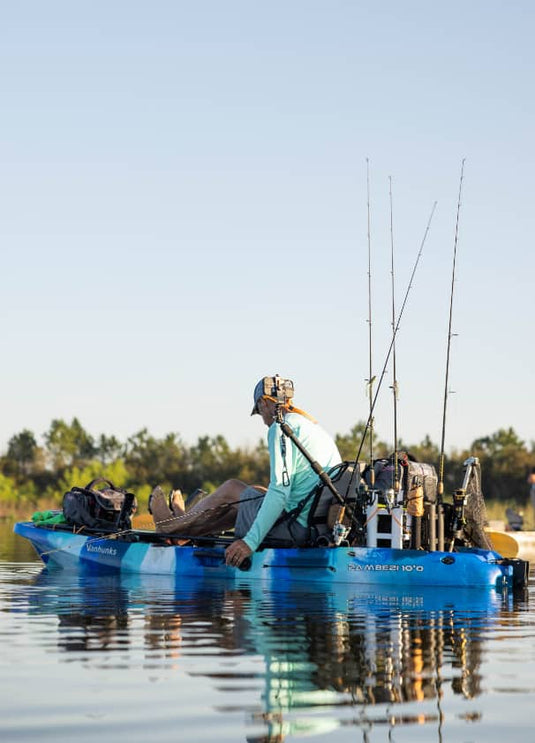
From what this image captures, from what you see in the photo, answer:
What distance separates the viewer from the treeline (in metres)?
50.2

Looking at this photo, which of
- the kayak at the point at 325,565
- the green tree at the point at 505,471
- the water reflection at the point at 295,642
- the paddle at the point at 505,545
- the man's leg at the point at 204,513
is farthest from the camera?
the green tree at the point at 505,471

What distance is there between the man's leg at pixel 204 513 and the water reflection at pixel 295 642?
1372 millimetres

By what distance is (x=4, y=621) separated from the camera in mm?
10359

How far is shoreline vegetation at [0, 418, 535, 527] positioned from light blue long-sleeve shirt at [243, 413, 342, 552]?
32825 millimetres

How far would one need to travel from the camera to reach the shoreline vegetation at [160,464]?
164 feet

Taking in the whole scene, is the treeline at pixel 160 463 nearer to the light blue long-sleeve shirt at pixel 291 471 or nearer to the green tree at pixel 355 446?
the green tree at pixel 355 446

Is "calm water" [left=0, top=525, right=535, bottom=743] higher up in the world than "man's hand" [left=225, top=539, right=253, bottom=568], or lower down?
lower down

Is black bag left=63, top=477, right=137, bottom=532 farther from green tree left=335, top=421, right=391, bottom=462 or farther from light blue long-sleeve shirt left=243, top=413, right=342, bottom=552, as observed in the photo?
green tree left=335, top=421, right=391, bottom=462

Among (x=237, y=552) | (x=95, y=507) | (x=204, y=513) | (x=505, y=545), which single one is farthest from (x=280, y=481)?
(x=505, y=545)

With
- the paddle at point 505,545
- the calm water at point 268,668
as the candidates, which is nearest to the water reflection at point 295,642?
the calm water at point 268,668

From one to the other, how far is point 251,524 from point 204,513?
1.37 meters

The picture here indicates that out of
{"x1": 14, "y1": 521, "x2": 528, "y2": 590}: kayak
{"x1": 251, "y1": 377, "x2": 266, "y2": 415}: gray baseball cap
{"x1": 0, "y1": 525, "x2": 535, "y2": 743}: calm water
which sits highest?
{"x1": 251, "y1": 377, "x2": 266, "y2": 415}: gray baseball cap

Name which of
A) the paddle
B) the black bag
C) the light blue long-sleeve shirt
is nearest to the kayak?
the light blue long-sleeve shirt

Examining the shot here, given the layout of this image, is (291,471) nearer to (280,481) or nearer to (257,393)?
(280,481)
